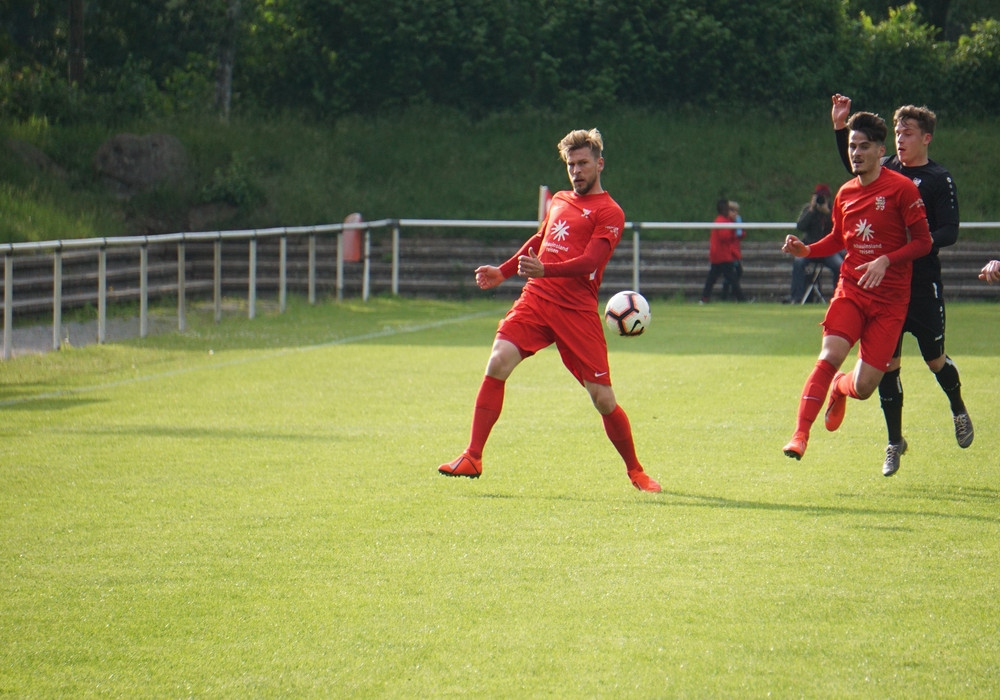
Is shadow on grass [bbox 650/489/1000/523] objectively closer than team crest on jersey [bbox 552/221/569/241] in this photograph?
Yes

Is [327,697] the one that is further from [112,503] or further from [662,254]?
[662,254]

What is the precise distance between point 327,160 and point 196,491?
855 inches

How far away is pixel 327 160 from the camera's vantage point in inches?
1112

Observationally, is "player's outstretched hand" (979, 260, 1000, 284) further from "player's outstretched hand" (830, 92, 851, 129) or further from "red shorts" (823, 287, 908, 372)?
"player's outstretched hand" (830, 92, 851, 129)

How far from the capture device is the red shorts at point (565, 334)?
7129 mm

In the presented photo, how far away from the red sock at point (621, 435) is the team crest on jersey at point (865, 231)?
1.69 m

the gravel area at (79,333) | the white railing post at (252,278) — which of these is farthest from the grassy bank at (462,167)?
the white railing post at (252,278)

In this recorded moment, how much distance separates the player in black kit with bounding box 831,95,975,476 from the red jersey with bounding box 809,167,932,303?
0.27 m

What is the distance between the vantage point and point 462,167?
28.4 m

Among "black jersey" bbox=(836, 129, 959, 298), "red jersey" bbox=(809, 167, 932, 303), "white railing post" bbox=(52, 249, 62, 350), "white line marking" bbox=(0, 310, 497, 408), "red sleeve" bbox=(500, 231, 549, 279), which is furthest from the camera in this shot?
"white railing post" bbox=(52, 249, 62, 350)

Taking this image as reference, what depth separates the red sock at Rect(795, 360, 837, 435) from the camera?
7.18 meters

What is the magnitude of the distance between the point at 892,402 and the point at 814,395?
2.76ft

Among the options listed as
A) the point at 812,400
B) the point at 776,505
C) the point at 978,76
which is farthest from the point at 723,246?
the point at 776,505

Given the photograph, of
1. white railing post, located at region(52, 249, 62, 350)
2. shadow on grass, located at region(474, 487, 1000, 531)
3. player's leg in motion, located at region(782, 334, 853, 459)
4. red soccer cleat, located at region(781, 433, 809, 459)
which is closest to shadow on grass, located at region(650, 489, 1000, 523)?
shadow on grass, located at region(474, 487, 1000, 531)
